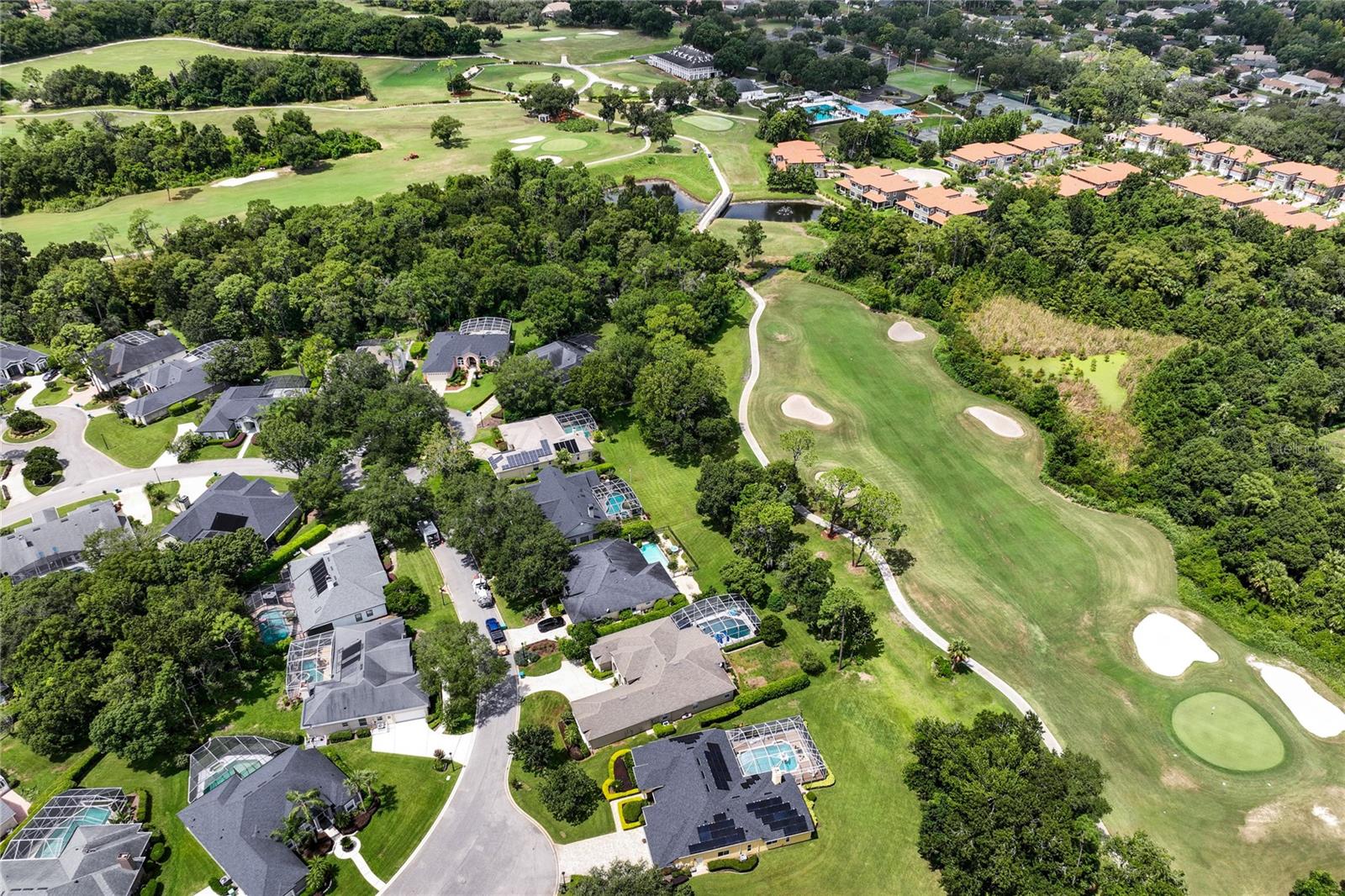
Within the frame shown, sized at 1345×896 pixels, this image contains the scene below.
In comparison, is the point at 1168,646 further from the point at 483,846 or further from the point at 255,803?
the point at 255,803

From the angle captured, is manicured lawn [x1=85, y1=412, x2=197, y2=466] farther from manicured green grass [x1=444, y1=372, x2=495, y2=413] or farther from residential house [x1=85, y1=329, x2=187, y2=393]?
manicured green grass [x1=444, y1=372, x2=495, y2=413]

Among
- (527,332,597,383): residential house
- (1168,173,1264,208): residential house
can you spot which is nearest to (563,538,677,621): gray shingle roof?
(527,332,597,383): residential house

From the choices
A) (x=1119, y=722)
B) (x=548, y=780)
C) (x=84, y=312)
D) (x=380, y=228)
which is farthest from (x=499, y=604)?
(x=84, y=312)

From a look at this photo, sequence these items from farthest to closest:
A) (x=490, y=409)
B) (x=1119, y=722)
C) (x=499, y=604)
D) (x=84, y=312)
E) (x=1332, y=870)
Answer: (x=84, y=312) < (x=490, y=409) < (x=499, y=604) < (x=1119, y=722) < (x=1332, y=870)

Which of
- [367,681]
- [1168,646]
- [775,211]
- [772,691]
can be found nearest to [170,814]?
[367,681]

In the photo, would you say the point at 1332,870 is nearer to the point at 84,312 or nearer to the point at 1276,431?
the point at 1276,431
